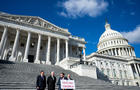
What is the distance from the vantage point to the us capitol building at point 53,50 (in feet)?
79.5

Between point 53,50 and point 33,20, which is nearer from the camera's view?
point 33,20

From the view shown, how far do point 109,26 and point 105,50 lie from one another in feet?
115

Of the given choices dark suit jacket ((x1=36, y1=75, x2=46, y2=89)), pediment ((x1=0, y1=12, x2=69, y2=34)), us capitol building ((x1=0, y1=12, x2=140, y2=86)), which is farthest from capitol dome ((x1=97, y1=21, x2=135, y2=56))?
dark suit jacket ((x1=36, y1=75, x2=46, y2=89))

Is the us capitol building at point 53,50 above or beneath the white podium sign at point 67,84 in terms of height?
above

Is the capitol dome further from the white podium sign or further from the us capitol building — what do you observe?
the white podium sign

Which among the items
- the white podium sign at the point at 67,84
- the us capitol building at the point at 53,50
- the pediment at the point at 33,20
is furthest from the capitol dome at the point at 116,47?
the white podium sign at the point at 67,84

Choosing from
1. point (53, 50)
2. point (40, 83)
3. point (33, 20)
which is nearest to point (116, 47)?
point (53, 50)

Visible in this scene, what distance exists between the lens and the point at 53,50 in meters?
35.0

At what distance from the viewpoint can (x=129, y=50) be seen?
68250 mm

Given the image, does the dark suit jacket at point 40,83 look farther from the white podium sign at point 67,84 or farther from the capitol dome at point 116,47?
the capitol dome at point 116,47

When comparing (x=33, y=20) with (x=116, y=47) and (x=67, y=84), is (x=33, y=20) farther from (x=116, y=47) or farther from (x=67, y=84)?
(x=116, y=47)

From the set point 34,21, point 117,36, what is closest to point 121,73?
point 117,36

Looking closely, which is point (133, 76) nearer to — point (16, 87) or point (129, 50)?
point (129, 50)

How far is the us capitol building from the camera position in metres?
24.2
